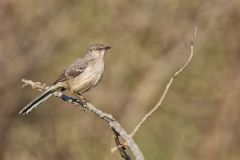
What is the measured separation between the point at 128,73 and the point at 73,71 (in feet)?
18.5

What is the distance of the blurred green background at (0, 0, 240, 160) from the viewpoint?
42.2 ft

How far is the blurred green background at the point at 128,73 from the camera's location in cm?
1287

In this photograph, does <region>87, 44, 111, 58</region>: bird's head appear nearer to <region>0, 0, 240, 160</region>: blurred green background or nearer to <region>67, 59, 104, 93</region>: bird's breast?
<region>67, 59, 104, 93</region>: bird's breast

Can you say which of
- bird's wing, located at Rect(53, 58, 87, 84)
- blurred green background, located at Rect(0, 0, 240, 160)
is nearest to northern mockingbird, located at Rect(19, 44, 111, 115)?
bird's wing, located at Rect(53, 58, 87, 84)

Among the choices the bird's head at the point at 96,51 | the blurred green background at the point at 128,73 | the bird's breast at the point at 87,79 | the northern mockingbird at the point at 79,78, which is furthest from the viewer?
the blurred green background at the point at 128,73

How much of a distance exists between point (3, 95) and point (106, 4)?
218cm

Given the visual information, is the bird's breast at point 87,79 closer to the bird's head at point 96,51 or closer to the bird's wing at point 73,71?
the bird's wing at point 73,71

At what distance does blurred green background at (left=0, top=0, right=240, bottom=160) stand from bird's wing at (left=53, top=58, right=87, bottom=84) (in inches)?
154

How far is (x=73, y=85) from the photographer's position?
8.46 m

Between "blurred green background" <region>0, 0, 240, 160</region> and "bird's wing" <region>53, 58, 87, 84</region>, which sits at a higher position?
"blurred green background" <region>0, 0, 240, 160</region>

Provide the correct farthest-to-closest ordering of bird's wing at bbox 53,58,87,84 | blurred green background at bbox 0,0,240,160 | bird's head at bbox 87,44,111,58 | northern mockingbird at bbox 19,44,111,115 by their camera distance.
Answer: blurred green background at bbox 0,0,240,160, bird's head at bbox 87,44,111,58, bird's wing at bbox 53,58,87,84, northern mockingbird at bbox 19,44,111,115

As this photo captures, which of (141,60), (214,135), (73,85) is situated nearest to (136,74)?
(141,60)

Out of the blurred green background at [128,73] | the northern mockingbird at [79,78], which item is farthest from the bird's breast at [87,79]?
the blurred green background at [128,73]

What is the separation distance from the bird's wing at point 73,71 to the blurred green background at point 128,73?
12.8 feet
